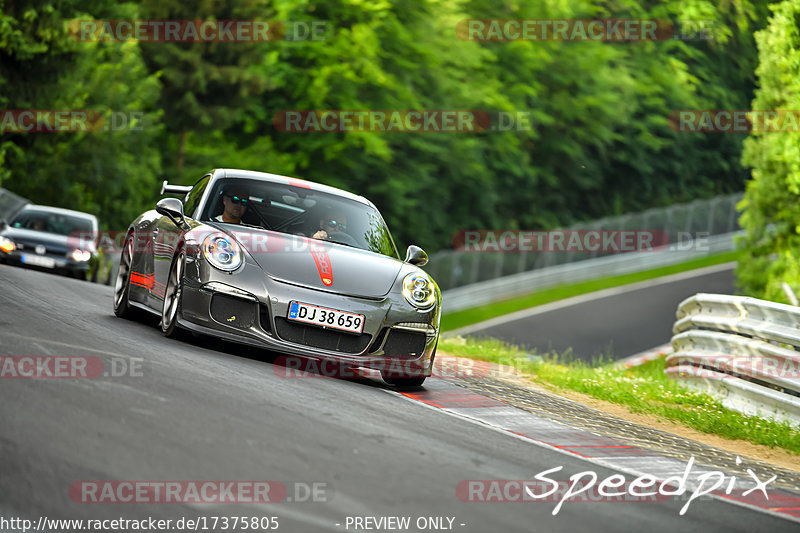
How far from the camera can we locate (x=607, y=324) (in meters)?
32.6

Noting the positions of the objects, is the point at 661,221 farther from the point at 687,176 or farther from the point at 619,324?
the point at 619,324

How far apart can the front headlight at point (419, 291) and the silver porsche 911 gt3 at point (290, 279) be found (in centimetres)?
1

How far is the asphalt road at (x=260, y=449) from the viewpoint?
4.61 meters

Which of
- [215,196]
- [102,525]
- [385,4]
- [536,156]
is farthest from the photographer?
[536,156]

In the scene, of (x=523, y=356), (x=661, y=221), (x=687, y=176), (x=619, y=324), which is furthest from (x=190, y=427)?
(x=687, y=176)

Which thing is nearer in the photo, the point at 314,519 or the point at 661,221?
the point at 314,519

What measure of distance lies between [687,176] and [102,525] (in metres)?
58.4

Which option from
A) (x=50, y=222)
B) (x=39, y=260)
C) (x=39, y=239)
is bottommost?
(x=39, y=260)

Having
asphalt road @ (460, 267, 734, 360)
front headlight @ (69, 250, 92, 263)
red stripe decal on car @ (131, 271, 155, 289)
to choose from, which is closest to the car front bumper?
red stripe decal on car @ (131, 271, 155, 289)

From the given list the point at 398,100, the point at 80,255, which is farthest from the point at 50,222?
the point at 398,100

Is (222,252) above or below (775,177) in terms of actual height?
below

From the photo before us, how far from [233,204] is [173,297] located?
3.63 ft

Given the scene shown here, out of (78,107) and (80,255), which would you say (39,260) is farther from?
(78,107)

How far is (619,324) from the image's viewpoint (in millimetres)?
32625
